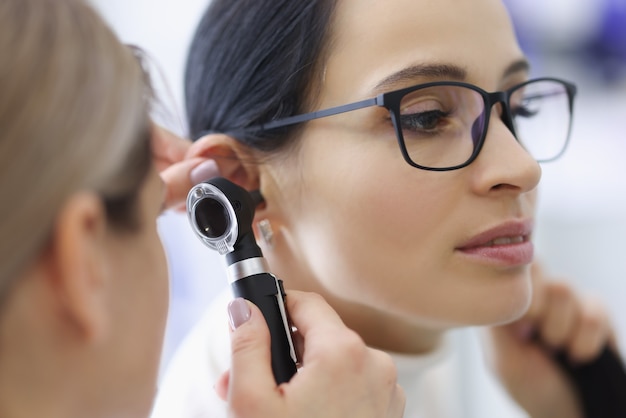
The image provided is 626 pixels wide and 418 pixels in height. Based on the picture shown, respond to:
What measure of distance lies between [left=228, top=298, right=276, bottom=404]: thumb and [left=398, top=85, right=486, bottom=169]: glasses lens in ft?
0.93

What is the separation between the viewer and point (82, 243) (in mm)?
533

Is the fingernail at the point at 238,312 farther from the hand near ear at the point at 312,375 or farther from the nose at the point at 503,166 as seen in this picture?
the nose at the point at 503,166

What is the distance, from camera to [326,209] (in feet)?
2.85

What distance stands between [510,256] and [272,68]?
1.28ft

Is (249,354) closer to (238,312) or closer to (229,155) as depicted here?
(238,312)

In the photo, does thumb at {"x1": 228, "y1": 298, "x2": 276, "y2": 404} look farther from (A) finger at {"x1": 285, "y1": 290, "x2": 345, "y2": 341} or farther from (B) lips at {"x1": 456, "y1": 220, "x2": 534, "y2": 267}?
(B) lips at {"x1": 456, "y1": 220, "x2": 534, "y2": 267}

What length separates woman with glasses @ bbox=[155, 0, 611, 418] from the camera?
833mm

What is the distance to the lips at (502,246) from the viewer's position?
85cm

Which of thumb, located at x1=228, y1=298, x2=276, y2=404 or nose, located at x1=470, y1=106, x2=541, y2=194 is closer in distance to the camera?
thumb, located at x1=228, y1=298, x2=276, y2=404

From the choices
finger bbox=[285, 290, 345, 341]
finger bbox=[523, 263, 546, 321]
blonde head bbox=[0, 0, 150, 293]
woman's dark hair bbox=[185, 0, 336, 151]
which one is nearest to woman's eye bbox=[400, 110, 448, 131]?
woman's dark hair bbox=[185, 0, 336, 151]

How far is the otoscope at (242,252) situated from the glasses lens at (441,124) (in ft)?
0.72

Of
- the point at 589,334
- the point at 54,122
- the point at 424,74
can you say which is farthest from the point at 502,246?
the point at 54,122

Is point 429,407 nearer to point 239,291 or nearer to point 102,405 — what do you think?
point 239,291

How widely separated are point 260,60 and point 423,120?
229 mm
